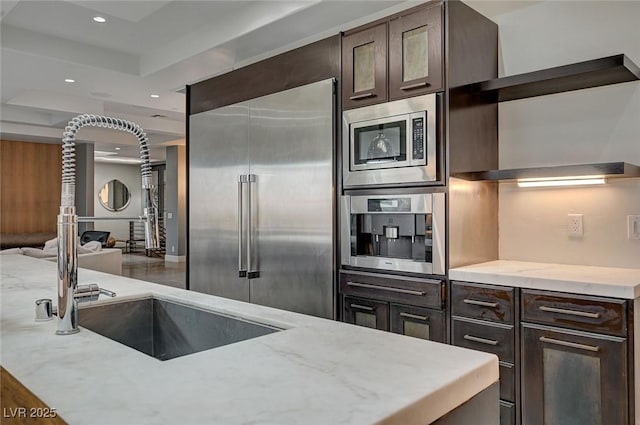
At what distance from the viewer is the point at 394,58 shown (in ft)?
8.86

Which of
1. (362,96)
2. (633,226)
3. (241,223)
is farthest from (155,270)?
(633,226)

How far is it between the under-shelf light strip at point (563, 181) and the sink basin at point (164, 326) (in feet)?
6.35

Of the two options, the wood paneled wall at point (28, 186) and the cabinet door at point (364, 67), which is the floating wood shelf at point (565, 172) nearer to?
the cabinet door at point (364, 67)

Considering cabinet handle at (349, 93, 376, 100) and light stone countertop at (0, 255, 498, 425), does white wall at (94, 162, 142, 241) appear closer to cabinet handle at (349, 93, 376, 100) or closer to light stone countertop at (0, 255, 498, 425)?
cabinet handle at (349, 93, 376, 100)

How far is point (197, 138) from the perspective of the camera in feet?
13.1

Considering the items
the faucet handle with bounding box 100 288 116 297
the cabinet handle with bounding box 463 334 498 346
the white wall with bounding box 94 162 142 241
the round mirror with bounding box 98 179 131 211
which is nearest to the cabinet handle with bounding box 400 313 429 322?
the cabinet handle with bounding box 463 334 498 346

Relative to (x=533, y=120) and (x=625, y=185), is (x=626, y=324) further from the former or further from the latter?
(x=533, y=120)

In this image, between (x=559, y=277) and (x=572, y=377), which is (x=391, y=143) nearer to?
(x=559, y=277)

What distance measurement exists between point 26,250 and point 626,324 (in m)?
6.20

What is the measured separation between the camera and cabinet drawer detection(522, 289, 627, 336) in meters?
1.97

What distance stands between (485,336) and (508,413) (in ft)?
1.22

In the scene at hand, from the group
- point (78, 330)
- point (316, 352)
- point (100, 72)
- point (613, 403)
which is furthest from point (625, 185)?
point (100, 72)

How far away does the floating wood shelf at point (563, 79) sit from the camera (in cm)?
223

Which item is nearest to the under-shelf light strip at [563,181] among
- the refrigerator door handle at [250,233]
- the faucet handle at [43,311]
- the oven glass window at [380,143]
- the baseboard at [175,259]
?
the oven glass window at [380,143]
